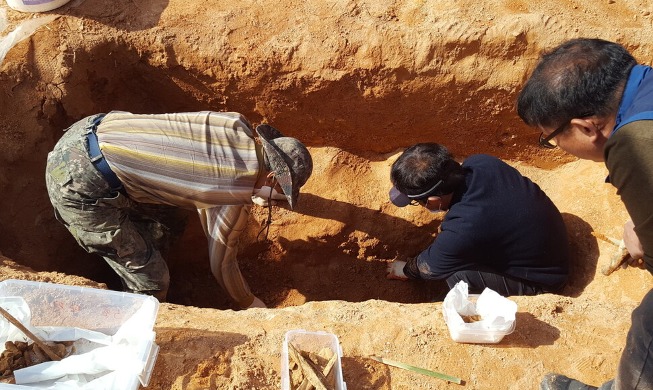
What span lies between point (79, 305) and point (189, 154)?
0.96 metres

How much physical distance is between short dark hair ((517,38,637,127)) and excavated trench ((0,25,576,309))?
2092mm

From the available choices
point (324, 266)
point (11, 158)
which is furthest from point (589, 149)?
point (11, 158)

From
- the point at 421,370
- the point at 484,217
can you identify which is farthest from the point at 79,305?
the point at 484,217

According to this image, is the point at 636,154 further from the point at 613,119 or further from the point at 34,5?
the point at 34,5

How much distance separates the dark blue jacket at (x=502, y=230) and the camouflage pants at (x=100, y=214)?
75.6 inches

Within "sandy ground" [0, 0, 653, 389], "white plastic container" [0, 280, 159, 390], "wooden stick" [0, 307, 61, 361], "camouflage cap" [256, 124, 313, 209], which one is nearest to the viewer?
"wooden stick" [0, 307, 61, 361]

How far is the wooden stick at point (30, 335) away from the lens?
210 cm

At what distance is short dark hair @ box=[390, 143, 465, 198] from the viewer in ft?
10.4

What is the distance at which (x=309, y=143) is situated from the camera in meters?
4.78

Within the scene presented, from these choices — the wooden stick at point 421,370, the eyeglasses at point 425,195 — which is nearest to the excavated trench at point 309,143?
the eyeglasses at point 425,195

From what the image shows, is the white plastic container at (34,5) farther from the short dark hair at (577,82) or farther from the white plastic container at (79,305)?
the short dark hair at (577,82)

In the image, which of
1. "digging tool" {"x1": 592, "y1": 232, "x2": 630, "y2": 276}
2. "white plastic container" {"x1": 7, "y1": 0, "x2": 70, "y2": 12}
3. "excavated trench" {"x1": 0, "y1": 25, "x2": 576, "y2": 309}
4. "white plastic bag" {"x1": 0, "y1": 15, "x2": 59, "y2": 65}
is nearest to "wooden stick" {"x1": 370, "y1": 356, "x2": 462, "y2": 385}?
"digging tool" {"x1": 592, "y1": 232, "x2": 630, "y2": 276}

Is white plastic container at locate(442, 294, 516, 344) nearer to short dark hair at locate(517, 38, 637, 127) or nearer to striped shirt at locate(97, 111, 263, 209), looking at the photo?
short dark hair at locate(517, 38, 637, 127)

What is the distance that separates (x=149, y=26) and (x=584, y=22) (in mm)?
3440
